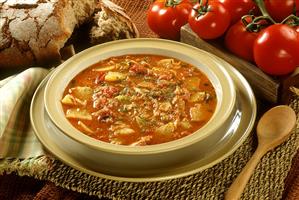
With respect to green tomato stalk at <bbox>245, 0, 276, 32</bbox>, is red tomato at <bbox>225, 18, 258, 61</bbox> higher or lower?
lower

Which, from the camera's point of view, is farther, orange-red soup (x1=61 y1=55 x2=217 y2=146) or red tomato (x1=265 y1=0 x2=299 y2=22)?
red tomato (x1=265 y1=0 x2=299 y2=22)

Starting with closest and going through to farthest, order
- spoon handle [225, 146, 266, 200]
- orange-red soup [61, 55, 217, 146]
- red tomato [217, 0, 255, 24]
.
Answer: spoon handle [225, 146, 266, 200], orange-red soup [61, 55, 217, 146], red tomato [217, 0, 255, 24]

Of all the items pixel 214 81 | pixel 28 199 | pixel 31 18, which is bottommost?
pixel 28 199

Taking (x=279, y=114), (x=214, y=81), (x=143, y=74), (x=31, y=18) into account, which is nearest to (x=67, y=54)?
(x=31, y=18)

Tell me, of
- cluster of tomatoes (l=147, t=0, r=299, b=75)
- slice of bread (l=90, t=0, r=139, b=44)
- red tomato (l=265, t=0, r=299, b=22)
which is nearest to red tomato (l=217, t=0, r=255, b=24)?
cluster of tomatoes (l=147, t=0, r=299, b=75)

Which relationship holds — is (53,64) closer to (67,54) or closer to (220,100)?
(67,54)

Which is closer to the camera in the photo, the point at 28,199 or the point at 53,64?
Answer: the point at 28,199

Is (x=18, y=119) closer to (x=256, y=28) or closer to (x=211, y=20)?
(x=211, y=20)

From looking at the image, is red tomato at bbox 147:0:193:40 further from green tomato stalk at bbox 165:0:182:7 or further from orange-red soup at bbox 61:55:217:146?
orange-red soup at bbox 61:55:217:146
